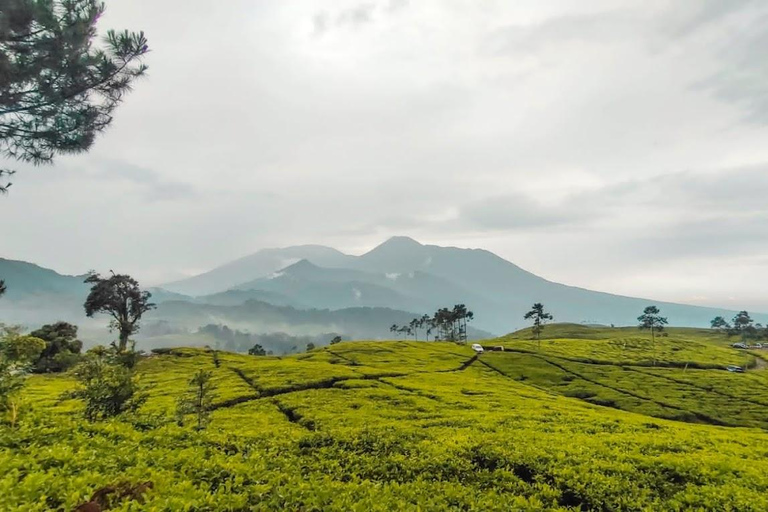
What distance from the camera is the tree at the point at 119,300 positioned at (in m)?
71.7

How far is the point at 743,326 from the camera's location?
147m

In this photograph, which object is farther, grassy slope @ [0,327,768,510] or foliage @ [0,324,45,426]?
foliage @ [0,324,45,426]

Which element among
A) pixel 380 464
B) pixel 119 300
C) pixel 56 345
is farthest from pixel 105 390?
pixel 56 345

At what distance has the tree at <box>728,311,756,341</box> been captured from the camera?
5491 inches

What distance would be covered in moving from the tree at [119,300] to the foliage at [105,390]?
63567 mm

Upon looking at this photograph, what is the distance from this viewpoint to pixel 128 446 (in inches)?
395

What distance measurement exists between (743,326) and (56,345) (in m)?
205

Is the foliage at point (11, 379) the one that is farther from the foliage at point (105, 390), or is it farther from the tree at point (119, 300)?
the tree at point (119, 300)

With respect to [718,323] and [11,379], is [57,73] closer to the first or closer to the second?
[11,379]

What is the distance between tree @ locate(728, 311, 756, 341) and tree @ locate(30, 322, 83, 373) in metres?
190

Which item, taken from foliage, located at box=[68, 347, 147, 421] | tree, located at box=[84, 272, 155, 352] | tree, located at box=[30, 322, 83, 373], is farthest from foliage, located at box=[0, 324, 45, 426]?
tree, located at box=[30, 322, 83, 373]

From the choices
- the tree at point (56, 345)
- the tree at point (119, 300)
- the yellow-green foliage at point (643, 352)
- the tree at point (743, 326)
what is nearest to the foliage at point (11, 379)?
the tree at point (119, 300)

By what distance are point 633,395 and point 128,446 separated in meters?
62.6

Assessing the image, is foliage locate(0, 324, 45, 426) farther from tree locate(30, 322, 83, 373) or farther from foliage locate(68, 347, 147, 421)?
tree locate(30, 322, 83, 373)
